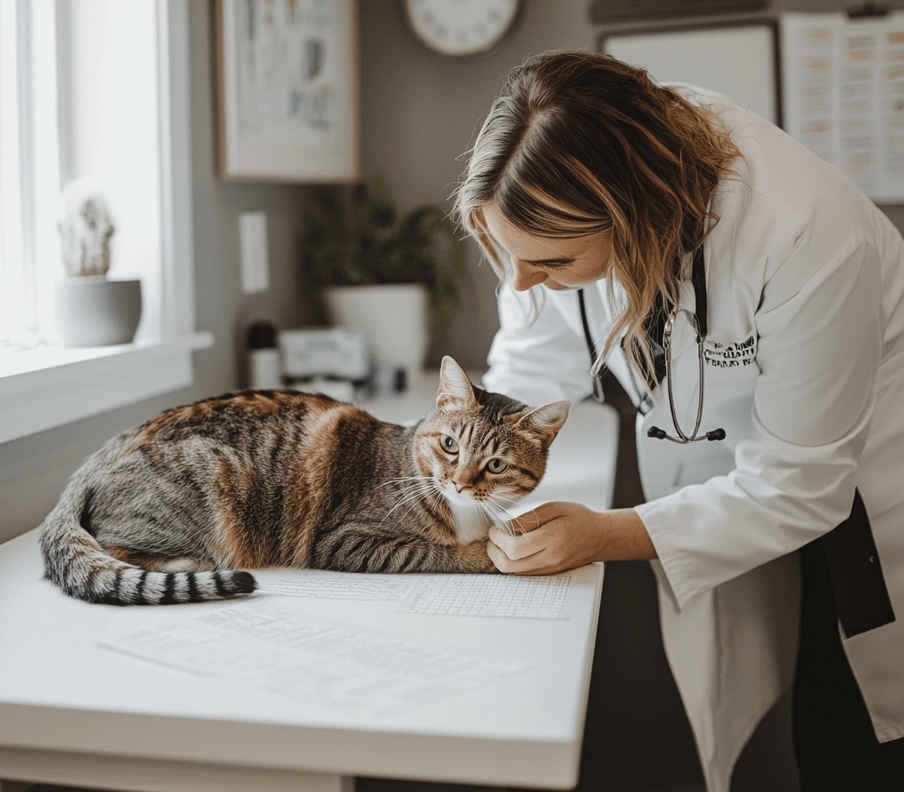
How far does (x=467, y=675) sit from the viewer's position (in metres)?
0.84

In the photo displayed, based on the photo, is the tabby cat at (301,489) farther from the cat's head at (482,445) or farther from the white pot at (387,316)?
the white pot at (387,316)

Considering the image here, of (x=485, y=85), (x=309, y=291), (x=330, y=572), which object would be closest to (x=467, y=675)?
(x=330, y=572)

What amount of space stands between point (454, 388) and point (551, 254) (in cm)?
24

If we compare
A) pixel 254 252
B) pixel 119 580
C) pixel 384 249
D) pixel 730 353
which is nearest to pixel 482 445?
pixel 730 353

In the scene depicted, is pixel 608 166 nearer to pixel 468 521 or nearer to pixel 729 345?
pixel 729 345

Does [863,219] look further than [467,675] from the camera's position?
Yes

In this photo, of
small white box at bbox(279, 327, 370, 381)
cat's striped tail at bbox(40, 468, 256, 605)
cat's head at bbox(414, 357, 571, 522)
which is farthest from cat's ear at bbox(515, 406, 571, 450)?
small white box at bbox(279, 327, 370, 381)

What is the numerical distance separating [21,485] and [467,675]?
0.82 m

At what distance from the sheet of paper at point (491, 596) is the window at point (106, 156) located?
2.39 feet

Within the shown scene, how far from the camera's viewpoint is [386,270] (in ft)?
8.11

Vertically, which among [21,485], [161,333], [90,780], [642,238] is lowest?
[90,780]

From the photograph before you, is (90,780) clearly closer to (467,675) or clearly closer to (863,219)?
(467,675)

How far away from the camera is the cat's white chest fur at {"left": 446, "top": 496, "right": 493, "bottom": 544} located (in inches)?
47.2

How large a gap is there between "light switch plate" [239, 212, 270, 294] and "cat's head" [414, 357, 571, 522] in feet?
3.34
